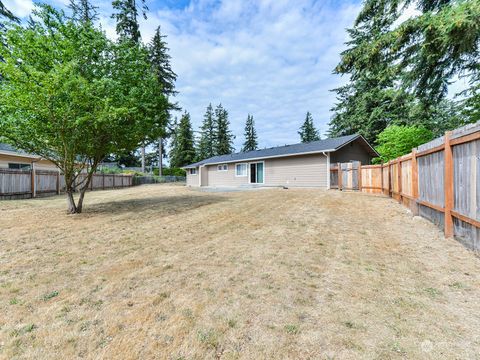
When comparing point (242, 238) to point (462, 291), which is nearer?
point (462, 291)

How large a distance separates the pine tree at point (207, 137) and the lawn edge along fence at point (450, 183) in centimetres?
3775

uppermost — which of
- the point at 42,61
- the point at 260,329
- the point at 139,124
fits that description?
the point at 42,61

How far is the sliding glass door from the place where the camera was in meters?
18.5

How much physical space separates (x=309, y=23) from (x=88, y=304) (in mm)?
11669

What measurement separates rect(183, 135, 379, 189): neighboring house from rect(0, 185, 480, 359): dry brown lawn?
1013cm

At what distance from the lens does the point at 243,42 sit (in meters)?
12.2

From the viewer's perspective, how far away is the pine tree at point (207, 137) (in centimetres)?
4291

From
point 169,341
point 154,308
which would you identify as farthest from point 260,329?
point 154,308

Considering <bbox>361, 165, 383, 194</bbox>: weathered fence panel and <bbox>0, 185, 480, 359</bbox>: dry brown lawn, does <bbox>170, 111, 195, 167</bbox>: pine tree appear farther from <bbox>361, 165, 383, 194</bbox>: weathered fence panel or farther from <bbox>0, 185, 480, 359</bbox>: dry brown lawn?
<bbox>0, 185, 480, 359</bbox>: dry brown lawn

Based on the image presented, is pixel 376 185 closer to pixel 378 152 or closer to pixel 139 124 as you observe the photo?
pixel 378 152

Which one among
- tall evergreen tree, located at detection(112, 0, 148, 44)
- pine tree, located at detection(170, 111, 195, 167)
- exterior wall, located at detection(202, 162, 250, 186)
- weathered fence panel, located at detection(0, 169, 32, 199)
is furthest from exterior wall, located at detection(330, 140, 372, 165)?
pine tree, located at detection(170, 111, 195, 167)

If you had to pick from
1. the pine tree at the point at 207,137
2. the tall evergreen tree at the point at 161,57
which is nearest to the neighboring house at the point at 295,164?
the tall evergreen tree at the point at 161,57

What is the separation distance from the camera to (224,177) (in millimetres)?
21812

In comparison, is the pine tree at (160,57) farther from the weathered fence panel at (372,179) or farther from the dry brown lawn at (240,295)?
the dry brown lawn at (240,295)
